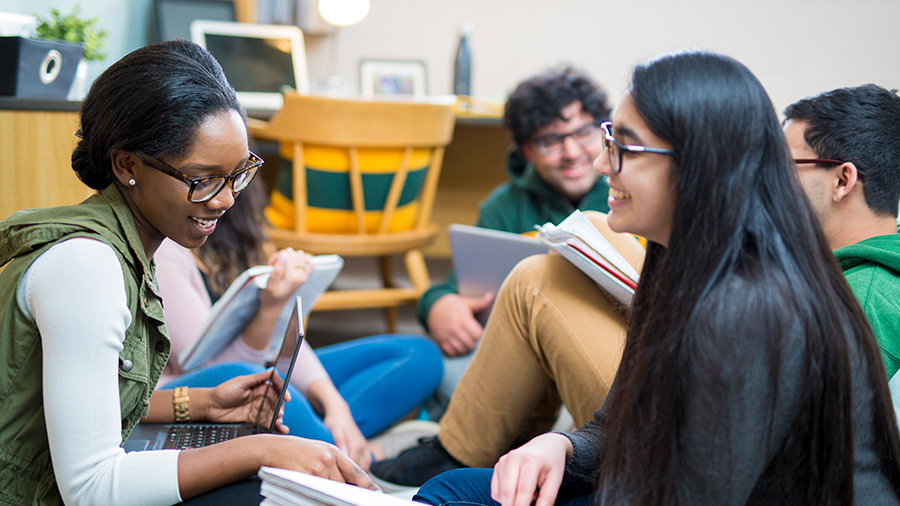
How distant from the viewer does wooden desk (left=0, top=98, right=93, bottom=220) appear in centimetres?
138

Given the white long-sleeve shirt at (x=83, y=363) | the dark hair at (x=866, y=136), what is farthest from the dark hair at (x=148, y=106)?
the dark hair at (x=866, y=136)

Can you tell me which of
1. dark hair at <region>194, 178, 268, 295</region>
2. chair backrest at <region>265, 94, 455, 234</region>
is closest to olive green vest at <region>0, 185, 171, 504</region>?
dark hair at <region>194, 178, 268, 295</region>

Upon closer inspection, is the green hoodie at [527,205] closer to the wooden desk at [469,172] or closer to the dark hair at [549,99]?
the dark hair at [549,99]

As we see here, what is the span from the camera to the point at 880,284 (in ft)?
3.27

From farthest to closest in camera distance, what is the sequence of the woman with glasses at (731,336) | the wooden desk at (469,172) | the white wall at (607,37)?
the wooden desk at (469,172), the white wall at (607,37), the woman with glasses at (731,336)

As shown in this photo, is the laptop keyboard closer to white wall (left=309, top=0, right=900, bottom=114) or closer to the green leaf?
the green leaf

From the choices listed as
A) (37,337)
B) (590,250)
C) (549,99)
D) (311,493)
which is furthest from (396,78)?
(311,493)

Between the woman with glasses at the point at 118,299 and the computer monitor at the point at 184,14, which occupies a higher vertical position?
the computer monitor at the point at 184,14

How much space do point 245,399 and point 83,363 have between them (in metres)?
0.37

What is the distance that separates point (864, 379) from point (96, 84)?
85cm

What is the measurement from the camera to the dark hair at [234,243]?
65.2 inches

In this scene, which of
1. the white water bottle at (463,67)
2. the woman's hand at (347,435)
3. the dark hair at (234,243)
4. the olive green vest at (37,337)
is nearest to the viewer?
the olive green vest at (37,337)

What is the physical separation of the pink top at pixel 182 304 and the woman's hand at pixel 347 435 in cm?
18

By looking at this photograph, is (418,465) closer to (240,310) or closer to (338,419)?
(338,419)
